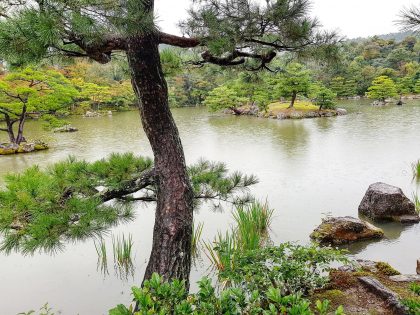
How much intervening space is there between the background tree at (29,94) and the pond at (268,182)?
119cm

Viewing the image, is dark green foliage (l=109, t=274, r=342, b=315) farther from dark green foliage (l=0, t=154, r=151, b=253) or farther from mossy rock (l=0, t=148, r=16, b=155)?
mossy rock (l=0, t=148, r=16, b=155)

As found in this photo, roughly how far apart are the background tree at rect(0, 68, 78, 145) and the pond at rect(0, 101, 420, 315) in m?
1.19

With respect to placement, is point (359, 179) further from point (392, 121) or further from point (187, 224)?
point (392, 121)

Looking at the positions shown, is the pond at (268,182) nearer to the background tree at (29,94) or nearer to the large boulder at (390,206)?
the large boulder at (390,206)

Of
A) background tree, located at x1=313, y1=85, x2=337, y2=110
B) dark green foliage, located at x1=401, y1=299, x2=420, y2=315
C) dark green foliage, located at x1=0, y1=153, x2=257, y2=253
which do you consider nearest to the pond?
dark green foliage, located at x1=0, y1=153, x2=257, y2=253

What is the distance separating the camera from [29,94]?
8992mm

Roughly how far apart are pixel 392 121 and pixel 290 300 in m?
12.8

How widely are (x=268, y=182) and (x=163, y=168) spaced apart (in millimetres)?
Result: 3990

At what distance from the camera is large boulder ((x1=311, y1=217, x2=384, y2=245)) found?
3631 millimetres

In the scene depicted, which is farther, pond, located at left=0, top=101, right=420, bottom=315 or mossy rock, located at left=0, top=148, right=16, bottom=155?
mossy rock, located at left=0, top=148, right=16, bottom=155

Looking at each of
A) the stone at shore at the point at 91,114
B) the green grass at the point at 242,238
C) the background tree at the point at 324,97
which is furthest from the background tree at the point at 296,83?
the green grass at the point at 242,238

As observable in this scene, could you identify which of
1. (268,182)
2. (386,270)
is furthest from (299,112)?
(386,270)

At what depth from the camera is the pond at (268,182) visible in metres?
3.04

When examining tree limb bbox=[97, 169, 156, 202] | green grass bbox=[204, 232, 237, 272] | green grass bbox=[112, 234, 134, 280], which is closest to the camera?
tree limb bbox=[97, 169, 156, 202]
